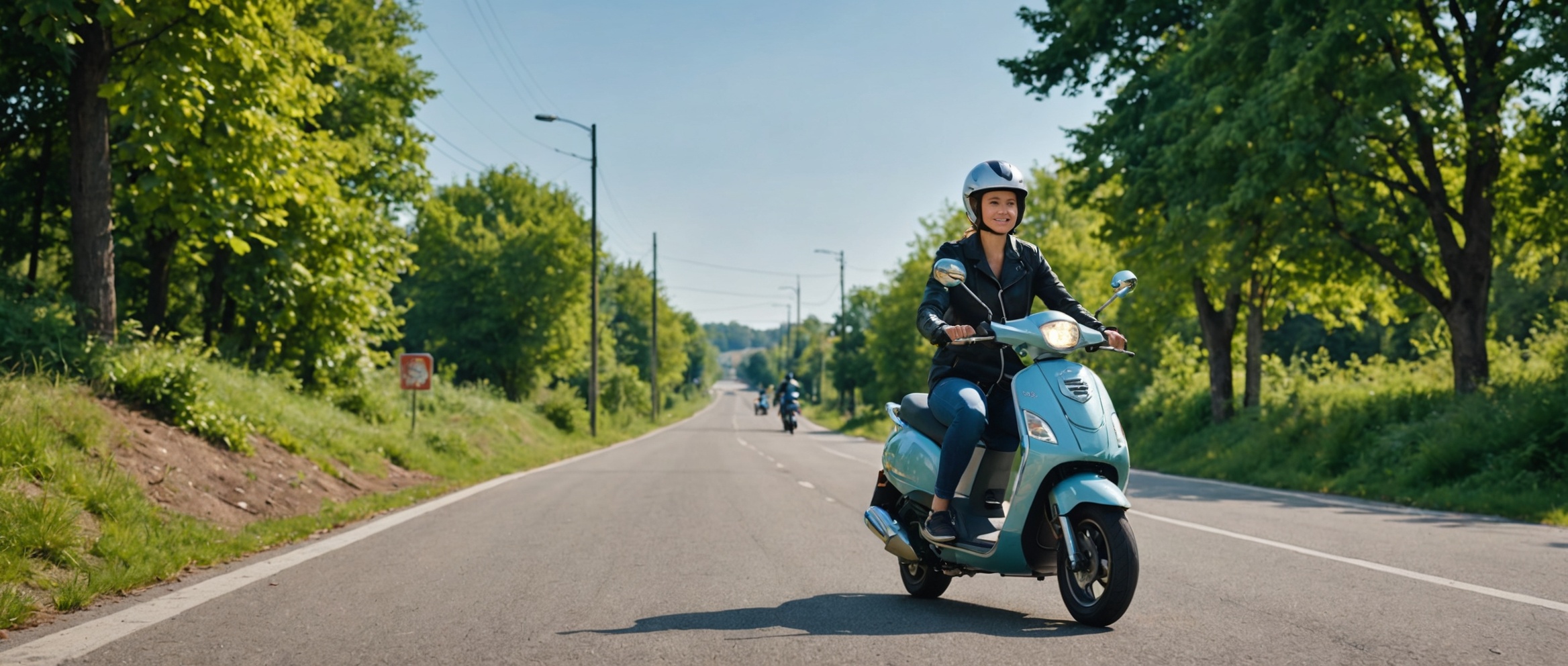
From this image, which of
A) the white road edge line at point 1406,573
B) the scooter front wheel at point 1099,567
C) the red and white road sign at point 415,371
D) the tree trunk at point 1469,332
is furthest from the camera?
the red and white road sign at point 415,371

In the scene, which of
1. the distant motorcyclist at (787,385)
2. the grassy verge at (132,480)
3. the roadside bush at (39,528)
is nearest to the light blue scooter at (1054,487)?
the grassy verge at (132,480)

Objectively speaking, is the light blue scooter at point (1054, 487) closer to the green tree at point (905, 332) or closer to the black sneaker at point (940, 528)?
the black sneaker at point (940, 528)

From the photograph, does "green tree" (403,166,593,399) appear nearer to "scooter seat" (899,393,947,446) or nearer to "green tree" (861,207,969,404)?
"green tree" (861,207,969,404)

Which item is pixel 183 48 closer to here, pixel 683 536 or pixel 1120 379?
pixel 683 536

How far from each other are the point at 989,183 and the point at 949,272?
0.70 meters

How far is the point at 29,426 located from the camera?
8.00 m

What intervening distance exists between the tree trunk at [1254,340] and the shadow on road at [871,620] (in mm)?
20989

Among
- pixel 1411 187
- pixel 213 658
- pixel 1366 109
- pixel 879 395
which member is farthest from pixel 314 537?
pixel 879 395

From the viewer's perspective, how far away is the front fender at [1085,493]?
453cm

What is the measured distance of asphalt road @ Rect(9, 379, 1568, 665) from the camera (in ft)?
14.2

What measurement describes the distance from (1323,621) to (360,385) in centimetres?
1869

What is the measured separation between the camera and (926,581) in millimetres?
5645

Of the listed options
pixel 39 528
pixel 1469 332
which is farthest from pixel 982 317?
pixel 1469 332

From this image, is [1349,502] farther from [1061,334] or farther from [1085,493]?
[1085,493]
